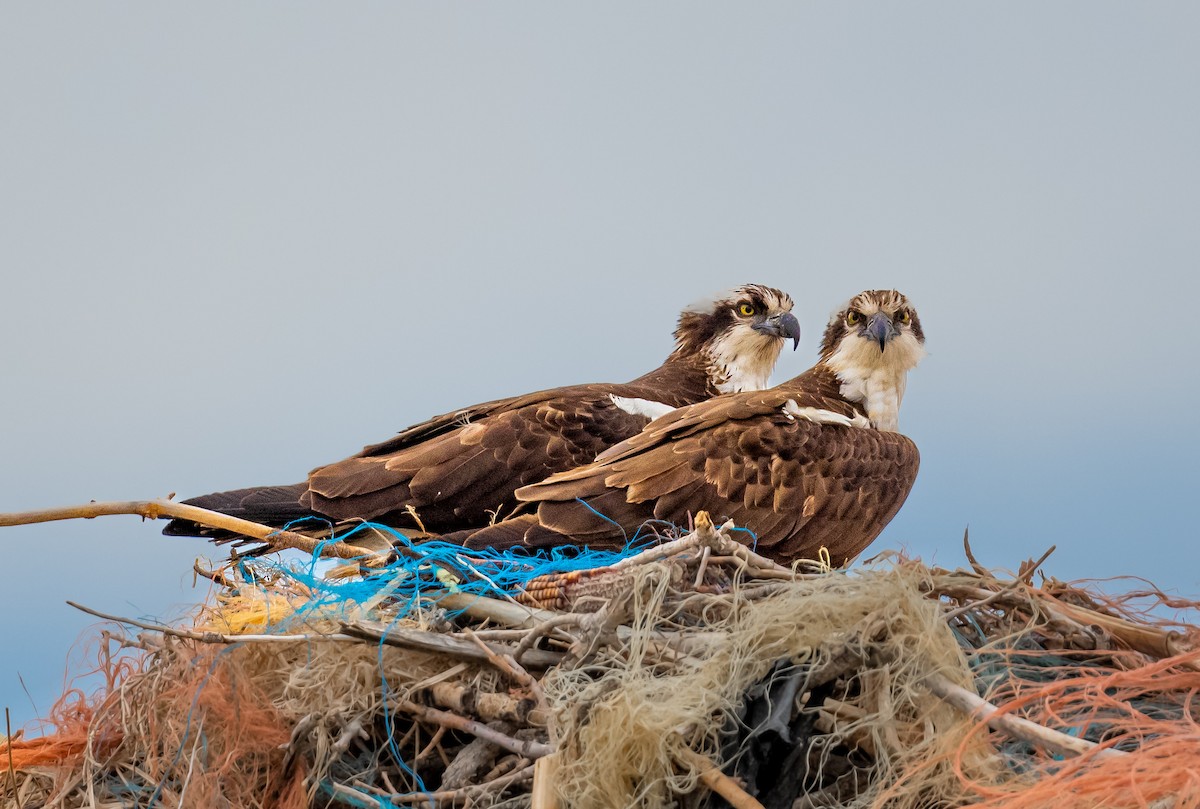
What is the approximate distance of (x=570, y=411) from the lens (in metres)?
5.11

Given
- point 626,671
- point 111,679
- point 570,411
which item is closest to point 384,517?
point 570,411

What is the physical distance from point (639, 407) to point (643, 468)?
853 millimetres

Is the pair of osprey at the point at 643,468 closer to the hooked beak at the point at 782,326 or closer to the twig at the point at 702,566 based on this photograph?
the hooked beak at the point at 782,326

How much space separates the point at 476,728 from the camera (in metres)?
3.24

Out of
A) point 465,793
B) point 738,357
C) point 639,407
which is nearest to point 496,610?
point 465,793

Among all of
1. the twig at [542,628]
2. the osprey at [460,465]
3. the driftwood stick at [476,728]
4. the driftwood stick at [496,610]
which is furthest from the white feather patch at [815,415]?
the driftwood stick at [476,728]

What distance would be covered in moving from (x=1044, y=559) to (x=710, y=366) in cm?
281

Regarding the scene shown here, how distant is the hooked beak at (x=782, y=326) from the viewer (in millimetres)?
5977

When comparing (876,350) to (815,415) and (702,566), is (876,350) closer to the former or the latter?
(815,415)

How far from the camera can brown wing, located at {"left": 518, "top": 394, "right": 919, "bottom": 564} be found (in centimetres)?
441

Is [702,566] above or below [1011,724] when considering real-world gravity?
above

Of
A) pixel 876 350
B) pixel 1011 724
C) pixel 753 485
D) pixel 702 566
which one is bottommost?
pixel 1011 724

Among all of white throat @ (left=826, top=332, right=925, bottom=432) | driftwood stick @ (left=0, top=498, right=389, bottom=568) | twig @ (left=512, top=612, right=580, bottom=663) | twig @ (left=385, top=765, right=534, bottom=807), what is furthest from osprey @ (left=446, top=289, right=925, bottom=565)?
twig @ (left=385, top=765, right=534, bottom=807)

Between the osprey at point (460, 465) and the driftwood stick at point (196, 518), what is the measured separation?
23cm
